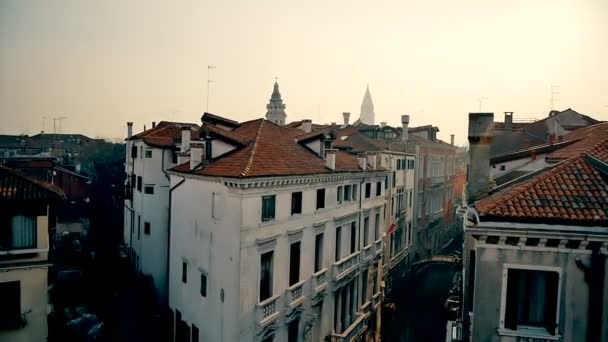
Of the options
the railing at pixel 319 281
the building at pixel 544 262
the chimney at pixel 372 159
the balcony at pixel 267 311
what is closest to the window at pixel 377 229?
the chimney at pixel 372 159

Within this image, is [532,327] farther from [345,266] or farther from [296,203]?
[345,266]

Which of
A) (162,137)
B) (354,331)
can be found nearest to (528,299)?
(354,331)

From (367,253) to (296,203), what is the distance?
9265mm

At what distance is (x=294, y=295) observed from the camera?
16.6 metres

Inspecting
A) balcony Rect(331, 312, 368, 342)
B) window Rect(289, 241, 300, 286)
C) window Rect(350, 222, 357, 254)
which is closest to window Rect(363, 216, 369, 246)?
window Rect(350, 222, 357, 254)

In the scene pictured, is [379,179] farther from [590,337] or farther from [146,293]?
[590,337]

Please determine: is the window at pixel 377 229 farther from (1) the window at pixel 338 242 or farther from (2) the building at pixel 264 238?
(1) the window at pixel 338 242

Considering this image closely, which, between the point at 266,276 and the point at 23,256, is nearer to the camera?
the point at 23,256

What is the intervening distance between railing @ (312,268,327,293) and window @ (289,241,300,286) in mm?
1203

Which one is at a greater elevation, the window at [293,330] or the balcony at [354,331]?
the window at [293,330]

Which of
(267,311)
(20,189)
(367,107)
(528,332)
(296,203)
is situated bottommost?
(267,311)

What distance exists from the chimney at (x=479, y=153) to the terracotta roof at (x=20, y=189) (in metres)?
13.8

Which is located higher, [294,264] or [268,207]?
[268,207]

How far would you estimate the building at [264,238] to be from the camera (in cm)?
1405
